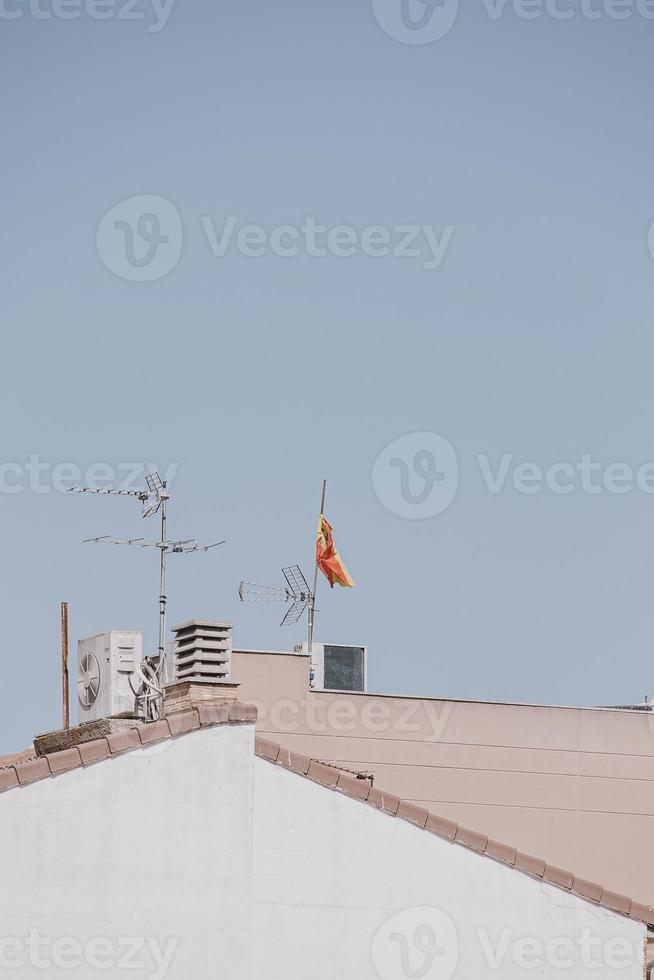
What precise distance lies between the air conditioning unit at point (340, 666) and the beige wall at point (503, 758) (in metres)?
1.37

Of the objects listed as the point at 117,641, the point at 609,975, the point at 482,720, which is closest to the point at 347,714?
the point at 482,720

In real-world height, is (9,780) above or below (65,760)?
below

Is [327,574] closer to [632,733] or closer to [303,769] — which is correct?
[632,733]

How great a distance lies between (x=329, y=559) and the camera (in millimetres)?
43250

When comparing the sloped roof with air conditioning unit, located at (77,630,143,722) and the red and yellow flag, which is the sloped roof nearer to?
air conditioning unit, located at (77,630,143,722)

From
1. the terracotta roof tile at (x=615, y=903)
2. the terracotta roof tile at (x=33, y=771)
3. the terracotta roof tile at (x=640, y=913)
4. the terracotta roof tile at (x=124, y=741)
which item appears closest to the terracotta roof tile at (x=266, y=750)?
the terracotta roof tile at (x=124, y=741)

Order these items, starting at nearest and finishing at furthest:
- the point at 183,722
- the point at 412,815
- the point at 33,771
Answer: the point at 33,771
the point at 183,722
the point at 412,815

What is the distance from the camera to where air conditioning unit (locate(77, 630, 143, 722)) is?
2802cm

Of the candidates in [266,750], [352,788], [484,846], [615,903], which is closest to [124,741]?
[266,750]

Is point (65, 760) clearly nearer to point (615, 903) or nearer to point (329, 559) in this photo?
point (615, 903)

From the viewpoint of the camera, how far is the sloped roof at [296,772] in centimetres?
2255

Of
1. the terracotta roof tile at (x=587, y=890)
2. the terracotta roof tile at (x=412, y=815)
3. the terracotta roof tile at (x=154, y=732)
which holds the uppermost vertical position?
the terracotta roof tile at (x=154, y=732)

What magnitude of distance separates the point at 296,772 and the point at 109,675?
209 inches

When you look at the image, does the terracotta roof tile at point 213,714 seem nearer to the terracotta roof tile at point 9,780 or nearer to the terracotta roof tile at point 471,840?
the terracotta roof tile at point 9,780
